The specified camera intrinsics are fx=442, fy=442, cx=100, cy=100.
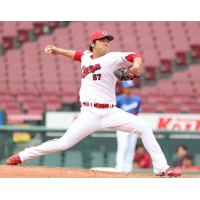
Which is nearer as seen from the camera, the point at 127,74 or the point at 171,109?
the point at 127,74

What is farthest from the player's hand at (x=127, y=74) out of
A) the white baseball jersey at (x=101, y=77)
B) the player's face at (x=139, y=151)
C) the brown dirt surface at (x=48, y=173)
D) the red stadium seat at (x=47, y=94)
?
the red stadium seat at (x=47, y=94)

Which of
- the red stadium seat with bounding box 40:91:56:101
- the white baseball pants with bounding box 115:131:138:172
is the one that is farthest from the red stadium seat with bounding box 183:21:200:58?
the white baseball pants with bounding box 115:131:138:172

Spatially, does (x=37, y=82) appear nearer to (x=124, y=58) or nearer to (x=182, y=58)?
(x=182, y=58)

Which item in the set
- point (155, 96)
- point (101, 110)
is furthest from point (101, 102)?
point (155, 96)

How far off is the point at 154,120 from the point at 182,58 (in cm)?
495

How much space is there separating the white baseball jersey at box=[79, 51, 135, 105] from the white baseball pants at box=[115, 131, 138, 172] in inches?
93.0

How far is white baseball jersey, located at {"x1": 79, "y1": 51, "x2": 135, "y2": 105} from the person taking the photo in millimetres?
4469

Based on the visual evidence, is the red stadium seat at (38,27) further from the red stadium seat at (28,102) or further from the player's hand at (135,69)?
the player's hand at (135,69)

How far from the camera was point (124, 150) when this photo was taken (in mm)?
6863

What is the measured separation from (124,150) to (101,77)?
260cm

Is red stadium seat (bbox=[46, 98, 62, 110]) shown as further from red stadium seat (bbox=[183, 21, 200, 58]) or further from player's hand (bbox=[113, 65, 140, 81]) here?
player's hand (bbox=[113, 65, 140, 81])

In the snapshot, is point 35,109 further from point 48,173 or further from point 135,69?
point 135,69

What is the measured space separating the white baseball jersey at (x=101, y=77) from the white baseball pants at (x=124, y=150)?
2.36 m

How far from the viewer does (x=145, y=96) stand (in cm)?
1234
